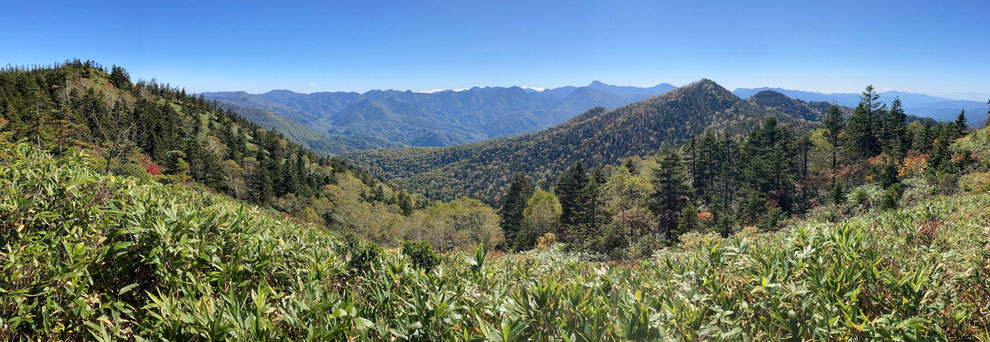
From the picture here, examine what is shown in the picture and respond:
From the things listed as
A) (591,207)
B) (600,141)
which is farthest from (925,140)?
(600,141)

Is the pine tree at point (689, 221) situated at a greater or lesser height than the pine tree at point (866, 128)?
lesser

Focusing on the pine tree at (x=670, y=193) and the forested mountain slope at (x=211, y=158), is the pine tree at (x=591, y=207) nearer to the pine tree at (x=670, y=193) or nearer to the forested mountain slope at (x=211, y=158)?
the pine tree at (x=670, y=193)

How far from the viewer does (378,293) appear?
2746 mm

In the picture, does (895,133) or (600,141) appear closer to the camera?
(895,133)

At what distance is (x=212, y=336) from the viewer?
203 cm

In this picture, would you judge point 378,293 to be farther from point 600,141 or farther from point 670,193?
point 600,141

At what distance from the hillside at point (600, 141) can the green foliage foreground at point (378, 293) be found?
12483 centimetres

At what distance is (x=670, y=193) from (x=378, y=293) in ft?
129

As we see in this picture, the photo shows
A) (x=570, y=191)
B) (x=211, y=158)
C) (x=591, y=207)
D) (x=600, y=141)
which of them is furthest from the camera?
(x=600, y=141)

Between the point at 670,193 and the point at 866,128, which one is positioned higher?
the point at 866,128

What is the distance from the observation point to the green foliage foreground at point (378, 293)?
2.23 metres

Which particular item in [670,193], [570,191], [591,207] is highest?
[670,193]

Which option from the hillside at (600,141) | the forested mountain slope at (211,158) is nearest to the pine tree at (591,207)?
the forested mountain slope at (211,158)

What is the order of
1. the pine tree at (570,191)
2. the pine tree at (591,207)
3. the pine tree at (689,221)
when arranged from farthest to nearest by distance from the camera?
the pine tree at (570,191), the pine tree at (591,207), the pine tree at (689,221)
